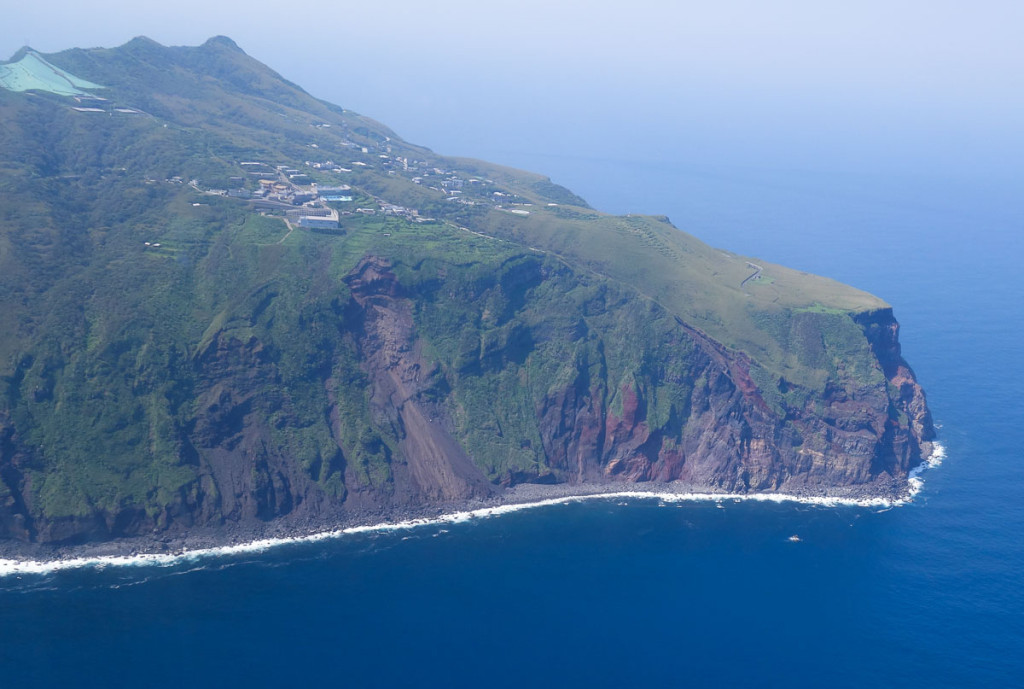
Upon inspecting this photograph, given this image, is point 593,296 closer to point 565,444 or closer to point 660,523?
point 565,444

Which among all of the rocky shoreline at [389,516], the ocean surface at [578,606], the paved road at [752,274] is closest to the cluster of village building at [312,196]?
the paved road at [752,274]

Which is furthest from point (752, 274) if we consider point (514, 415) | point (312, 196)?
point (312, 196)

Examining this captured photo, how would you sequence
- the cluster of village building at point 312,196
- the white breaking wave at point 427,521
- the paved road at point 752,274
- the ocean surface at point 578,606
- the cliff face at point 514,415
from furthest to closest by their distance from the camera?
the paved road at point 752,274 → the cluster of village building at point 312,196 → the cliff face at point 514,415 → the white breaking wave at point 427,521 → the ocean surface at point 578,606

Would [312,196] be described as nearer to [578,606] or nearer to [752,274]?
[752,274]

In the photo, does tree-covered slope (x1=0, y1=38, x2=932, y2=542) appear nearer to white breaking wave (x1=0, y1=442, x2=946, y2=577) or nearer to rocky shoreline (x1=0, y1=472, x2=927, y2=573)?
rocky shoreline (x1=0, y1=472, x2=927, y2=573)

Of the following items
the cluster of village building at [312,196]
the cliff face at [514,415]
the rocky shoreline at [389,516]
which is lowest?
the rocky shoreline at [389,516]

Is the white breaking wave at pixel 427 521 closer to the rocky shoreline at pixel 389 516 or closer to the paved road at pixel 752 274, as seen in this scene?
the rocky shoreline at pixel 389 516
